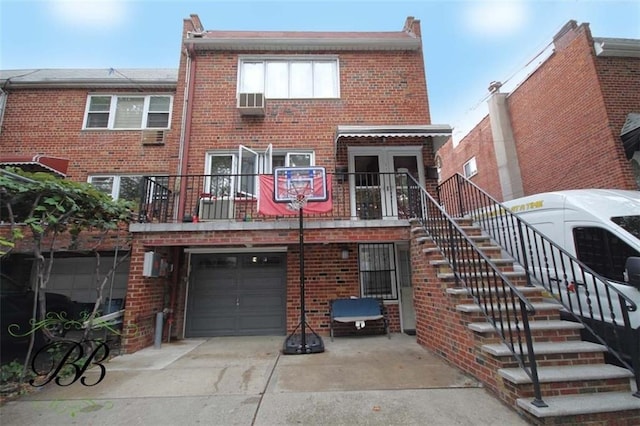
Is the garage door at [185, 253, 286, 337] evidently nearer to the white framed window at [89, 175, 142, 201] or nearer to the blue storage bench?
the blue storage bench

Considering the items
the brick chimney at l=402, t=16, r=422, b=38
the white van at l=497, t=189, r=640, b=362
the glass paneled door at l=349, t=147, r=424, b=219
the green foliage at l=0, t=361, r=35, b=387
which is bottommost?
the green foliage at l=0, t=361, r=35, b=387

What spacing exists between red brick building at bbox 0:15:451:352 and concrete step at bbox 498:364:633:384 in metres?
3.30

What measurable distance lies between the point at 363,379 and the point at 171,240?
4675mm

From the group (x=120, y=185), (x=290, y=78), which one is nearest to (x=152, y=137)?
(x=120, y=185)

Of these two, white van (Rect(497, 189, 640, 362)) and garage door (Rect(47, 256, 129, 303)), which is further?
garage door (Rect(47, 256, 129, 303))

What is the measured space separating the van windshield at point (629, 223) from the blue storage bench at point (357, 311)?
171 inches

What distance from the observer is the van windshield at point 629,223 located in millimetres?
4191

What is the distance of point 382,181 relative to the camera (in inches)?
309

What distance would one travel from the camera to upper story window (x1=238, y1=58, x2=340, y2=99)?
8641 millimetres

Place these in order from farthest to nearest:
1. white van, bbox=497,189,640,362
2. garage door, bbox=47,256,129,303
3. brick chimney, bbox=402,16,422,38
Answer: brick chimney, bbox=402,16,422,38 → garage door, bbox=47,256,129,303 → white van, bbox=497,189,640,362

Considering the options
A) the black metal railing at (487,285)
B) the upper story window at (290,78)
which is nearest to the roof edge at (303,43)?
the upper story window at (290,78)

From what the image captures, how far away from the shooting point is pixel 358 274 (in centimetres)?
727

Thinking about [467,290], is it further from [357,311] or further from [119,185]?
[119,185]

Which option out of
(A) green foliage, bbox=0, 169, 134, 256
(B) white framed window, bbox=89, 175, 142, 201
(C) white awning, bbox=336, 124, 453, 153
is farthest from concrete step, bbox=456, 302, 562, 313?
(B) white framed window, bbox=89, 175, 142, 201
